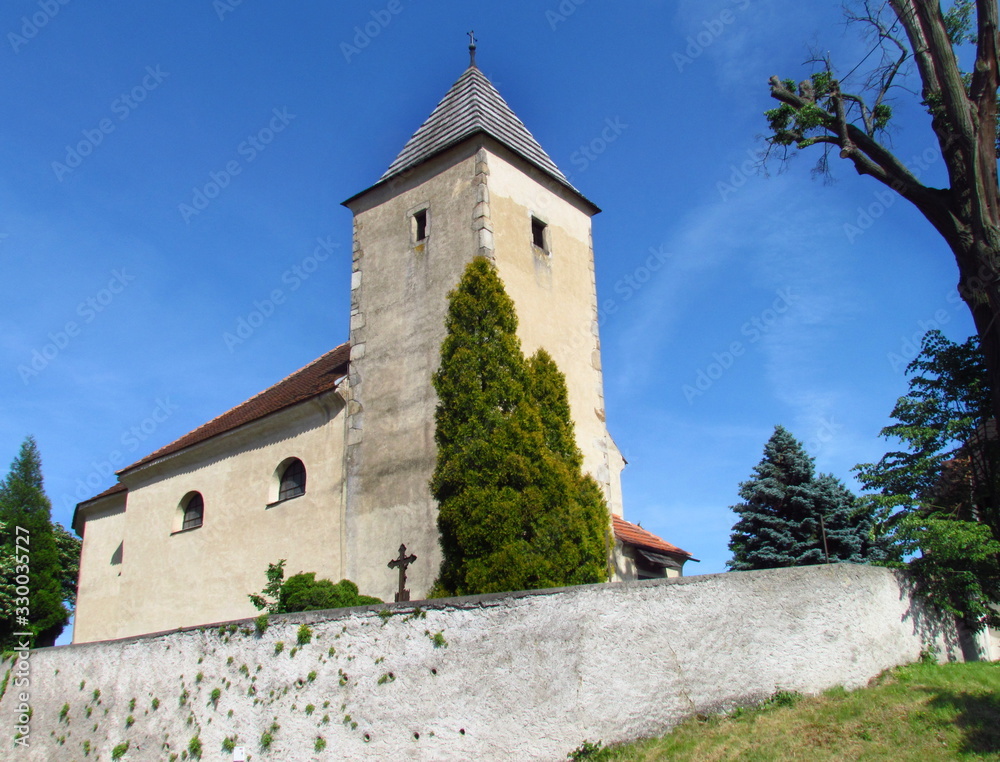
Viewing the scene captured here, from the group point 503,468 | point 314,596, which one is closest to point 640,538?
point 503,468

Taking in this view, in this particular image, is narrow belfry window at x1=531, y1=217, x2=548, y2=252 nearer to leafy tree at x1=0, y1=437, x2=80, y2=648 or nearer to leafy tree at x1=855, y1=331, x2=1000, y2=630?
leafy tree at x1=855, y1=331, x2=1000, y2=630

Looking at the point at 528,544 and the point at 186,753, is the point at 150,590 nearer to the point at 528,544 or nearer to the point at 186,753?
the point at 186,753

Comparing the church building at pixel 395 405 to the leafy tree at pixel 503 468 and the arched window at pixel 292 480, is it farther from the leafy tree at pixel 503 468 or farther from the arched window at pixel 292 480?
the leafy tree at pixel 503 468

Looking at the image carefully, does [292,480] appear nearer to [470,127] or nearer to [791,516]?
[470,127]

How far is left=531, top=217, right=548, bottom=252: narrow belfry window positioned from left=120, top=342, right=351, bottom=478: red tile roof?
4.67m

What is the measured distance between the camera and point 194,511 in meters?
20.0

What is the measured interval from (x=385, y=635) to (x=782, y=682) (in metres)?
4.70

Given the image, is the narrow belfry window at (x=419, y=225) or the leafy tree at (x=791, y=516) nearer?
the narrow belfry window at (x=419, y=225)

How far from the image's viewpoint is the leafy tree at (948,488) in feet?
37.7

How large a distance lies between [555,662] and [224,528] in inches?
425

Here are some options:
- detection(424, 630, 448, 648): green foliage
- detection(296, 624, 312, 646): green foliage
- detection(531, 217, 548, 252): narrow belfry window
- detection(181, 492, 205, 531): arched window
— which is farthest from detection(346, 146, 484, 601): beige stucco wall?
detection(181, 492, 205, 531): arched window

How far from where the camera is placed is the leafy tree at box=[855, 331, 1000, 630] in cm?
1149

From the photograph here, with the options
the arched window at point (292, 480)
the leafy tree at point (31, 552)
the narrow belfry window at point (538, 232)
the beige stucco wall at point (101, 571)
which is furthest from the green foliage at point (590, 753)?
the leafy tree at point (31, 552)

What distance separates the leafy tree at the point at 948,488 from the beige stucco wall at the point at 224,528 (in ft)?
30.4
